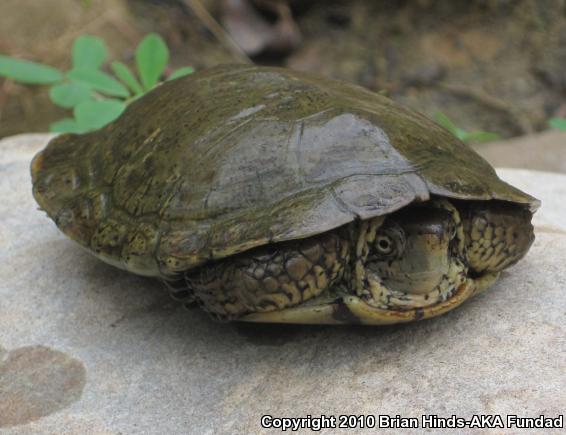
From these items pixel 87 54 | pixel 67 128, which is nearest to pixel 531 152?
pixel 87 54

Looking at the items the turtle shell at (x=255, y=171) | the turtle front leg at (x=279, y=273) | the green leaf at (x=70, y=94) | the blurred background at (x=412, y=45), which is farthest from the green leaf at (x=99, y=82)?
the blurred background at (x=412, y=45)

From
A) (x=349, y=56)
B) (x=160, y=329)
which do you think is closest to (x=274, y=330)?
(x=160, y=329)

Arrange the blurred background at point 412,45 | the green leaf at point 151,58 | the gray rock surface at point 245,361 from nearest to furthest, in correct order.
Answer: the gray rock surface at point 245,361 → the green leaf at point 151,58 → the blurred background at point 412,45

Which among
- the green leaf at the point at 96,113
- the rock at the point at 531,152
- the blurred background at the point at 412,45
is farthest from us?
the blurred background at the point at 412,45

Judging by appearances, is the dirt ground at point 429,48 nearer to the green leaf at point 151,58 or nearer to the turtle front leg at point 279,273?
the green leaf at point 151,58

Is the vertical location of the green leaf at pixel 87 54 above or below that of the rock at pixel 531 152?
above

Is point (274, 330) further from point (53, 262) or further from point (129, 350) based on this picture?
point (53, 262)

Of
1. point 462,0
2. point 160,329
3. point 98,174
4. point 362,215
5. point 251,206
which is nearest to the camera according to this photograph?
point 362,215
